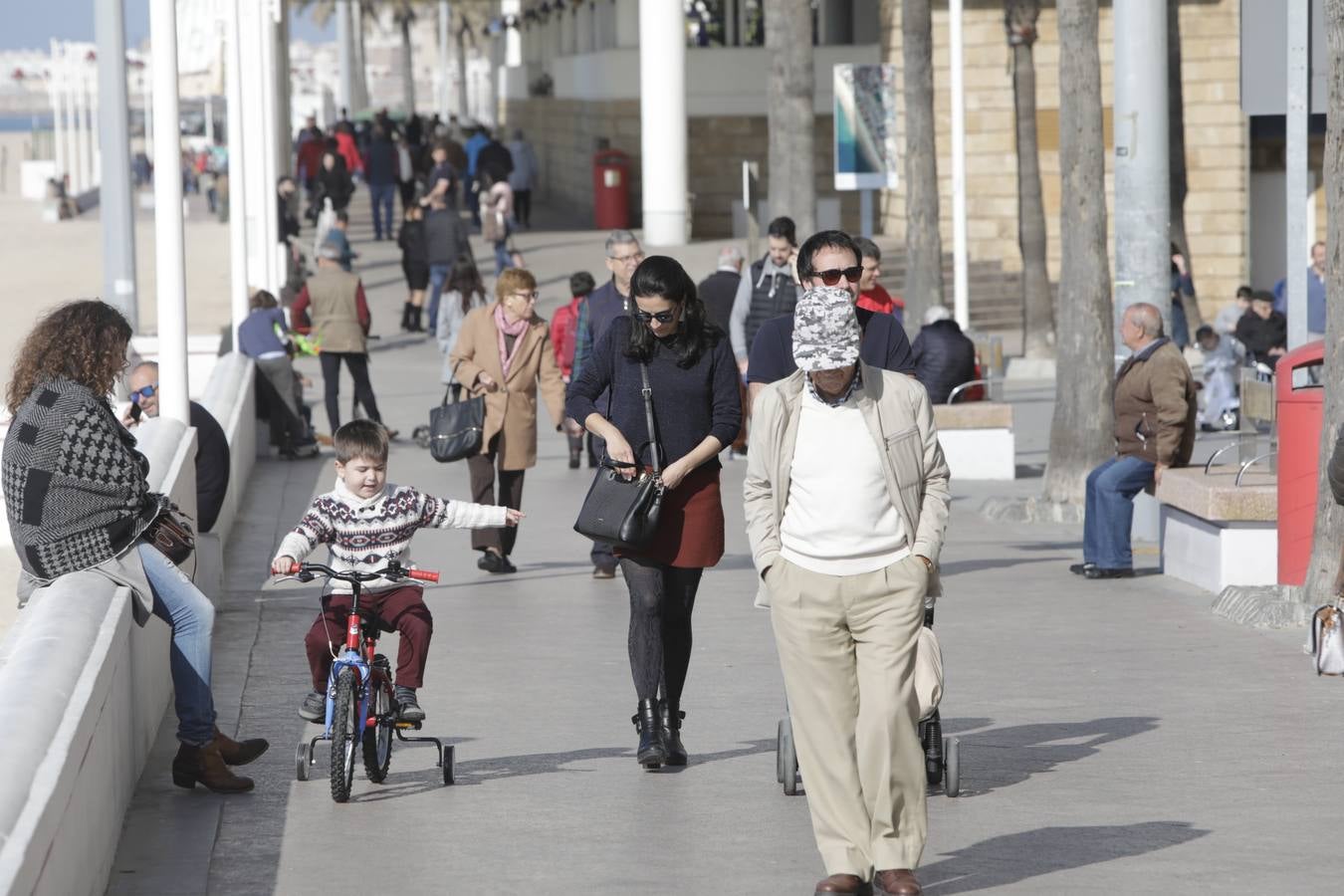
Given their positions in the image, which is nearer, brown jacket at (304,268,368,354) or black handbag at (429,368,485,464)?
black handbag at (429,368,485,464)

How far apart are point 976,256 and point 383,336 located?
897 centimetres

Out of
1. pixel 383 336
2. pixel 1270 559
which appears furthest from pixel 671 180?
pixel 1270 559

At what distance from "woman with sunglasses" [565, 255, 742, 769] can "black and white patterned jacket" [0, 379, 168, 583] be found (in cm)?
158

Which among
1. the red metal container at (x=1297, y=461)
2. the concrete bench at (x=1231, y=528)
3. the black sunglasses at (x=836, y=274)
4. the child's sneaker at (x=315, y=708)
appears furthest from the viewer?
the concrete bench at (x=1231, y=528)

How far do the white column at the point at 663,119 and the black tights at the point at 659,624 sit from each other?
95.8 ft

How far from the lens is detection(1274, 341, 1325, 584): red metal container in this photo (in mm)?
10969

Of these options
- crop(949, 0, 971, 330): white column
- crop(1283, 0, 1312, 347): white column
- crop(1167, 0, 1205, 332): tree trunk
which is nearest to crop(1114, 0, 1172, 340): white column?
crop(1283, 0, 1312, 347): white column

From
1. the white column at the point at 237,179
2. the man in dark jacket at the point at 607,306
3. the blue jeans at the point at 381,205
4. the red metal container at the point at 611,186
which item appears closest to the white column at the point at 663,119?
the red metal container at the point at 611,186

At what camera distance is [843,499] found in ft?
19.7

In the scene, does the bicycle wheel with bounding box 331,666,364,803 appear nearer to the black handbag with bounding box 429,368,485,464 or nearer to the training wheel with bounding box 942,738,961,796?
the training wheel with bounding box 942,738,961,796

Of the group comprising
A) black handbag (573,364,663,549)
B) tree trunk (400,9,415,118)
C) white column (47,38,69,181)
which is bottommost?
black handbag (573,364,663,549)

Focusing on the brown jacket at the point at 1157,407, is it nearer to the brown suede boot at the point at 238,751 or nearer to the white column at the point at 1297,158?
the white column at the point at 1297,158

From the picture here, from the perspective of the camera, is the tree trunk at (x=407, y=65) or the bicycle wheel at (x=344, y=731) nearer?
the bicycle wheel at (x=344, y=731)

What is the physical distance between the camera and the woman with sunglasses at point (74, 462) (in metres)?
6.81
